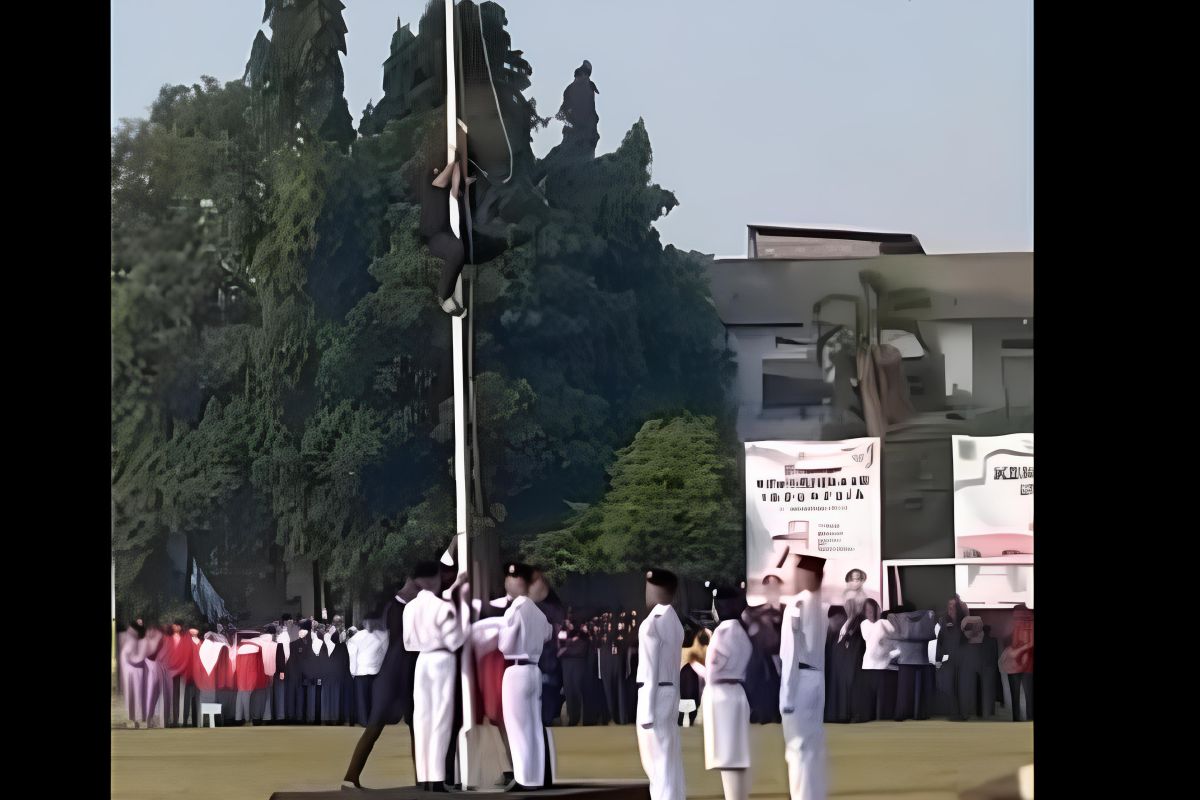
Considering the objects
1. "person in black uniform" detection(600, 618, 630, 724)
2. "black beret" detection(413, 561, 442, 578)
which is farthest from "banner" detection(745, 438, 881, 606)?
"black beret" detection(413, 561, 442, 578)

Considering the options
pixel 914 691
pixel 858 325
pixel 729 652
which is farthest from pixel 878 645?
pixel 858 325

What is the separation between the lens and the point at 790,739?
520 cm

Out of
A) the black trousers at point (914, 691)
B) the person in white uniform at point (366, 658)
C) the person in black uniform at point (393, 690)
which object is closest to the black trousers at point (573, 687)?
the person in black uniform at point (393, 690)

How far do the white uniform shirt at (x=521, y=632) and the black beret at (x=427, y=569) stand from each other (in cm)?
32

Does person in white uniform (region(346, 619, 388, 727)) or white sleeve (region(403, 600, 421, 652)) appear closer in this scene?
white sleeve (region(403, 600, 421, 652))

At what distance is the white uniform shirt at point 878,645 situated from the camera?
533 centimetres

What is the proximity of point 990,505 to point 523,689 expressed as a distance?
1915mm

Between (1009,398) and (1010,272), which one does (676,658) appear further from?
(1010,272)

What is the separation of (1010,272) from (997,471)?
0.76 metres

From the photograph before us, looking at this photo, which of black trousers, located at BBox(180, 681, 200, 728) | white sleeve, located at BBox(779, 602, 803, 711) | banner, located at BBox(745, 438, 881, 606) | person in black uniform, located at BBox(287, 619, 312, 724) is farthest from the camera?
black trousers, located at BBox(180, 681, 200, 728)

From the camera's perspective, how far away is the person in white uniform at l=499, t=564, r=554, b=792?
5.28 m

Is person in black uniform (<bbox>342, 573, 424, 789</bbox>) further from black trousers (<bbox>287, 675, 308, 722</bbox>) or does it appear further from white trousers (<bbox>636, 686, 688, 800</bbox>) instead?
white trousers (<bbox>636, 686, 688, 800</bbox>)

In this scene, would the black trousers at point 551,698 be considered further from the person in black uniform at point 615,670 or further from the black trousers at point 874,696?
the black trousers at point 874,696

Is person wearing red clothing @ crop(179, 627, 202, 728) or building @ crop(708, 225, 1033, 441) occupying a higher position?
building @ crop(708, 225, 1033, 441)
